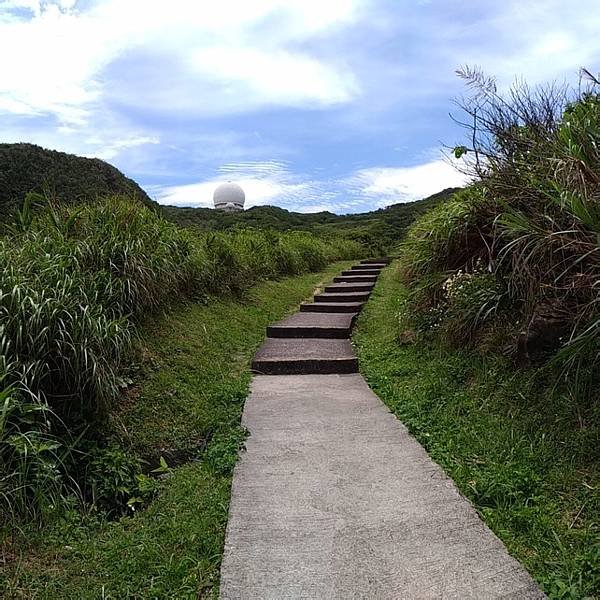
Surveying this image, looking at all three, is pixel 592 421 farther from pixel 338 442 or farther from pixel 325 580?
pixel 325 580

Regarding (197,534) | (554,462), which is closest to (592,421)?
(554,462)

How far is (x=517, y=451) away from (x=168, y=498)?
170 cm

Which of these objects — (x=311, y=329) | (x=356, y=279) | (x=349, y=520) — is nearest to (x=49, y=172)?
(x=356, y=279)

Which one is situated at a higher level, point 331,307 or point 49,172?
point 49,172

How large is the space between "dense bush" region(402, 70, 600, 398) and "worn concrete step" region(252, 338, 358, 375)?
31.8 inches

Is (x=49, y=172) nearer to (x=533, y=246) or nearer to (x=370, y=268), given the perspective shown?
(x=370, y=268)

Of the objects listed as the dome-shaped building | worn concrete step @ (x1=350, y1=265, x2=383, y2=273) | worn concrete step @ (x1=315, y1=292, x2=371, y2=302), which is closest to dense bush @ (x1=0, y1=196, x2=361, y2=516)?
worn concrete step @ (x1=315, y1=292, x2=371, y2=302)

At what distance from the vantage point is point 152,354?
4.42 meters

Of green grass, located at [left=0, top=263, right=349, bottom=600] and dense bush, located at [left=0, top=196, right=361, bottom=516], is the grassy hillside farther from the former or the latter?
green grass, located at [left=0, top=263, right=349, bottom=600]

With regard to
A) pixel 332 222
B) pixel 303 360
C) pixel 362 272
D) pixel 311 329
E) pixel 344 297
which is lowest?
pixel 303 360

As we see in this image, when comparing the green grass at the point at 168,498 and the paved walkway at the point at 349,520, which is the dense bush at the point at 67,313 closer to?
the green grass at the point at 168,498

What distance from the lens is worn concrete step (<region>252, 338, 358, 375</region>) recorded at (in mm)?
4902

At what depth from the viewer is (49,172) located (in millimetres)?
9594

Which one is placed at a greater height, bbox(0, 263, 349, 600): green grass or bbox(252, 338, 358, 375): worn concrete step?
bbox(252, 338, 358, 375): worn concrete step
